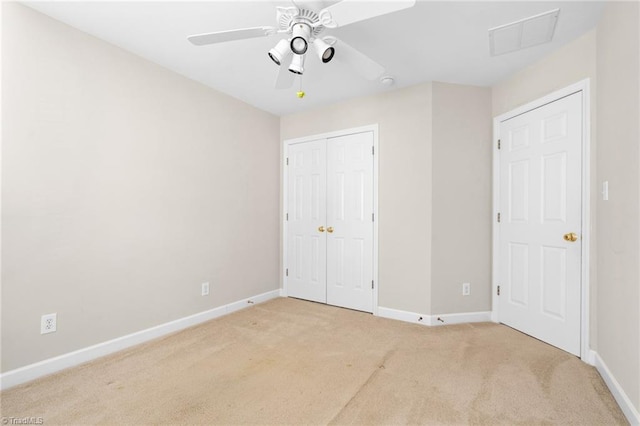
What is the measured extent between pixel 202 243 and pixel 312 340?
148 centimetres

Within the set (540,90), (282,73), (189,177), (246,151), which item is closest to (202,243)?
(189,177)

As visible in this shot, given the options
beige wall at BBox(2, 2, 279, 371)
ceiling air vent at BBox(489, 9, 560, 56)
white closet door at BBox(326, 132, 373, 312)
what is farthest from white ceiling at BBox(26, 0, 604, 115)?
white closet door at BBox(326, 132, 373, 312)

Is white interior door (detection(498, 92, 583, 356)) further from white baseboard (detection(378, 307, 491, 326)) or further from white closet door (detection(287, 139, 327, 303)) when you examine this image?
white closet door (detection(287, 139, 327, 303))

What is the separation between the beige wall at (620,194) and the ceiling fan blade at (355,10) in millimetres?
1362

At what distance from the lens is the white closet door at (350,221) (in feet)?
11.2

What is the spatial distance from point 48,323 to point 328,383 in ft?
6.42

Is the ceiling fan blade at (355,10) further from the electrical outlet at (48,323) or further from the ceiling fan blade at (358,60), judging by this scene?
the electrical outlet at (48,323)

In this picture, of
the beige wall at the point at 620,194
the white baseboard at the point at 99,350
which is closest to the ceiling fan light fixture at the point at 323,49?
the beige wall at the point at 620,194

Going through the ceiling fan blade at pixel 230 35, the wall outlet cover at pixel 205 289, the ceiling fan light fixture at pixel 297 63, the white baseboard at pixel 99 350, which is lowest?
the white baseboard at pixel 99 350

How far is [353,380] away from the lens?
199 centimetres

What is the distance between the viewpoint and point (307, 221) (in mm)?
3904

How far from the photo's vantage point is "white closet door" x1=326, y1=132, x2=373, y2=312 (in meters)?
3.42

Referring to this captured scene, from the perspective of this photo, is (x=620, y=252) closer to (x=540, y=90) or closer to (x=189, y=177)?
(x=540, y=90)

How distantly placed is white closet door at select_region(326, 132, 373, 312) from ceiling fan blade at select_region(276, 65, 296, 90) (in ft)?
4.85
